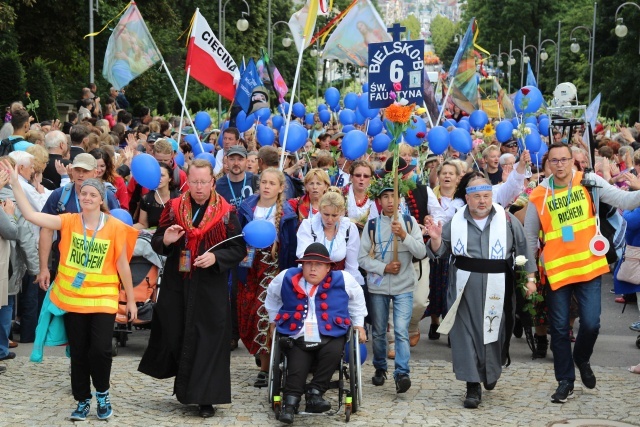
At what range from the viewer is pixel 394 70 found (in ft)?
33.9

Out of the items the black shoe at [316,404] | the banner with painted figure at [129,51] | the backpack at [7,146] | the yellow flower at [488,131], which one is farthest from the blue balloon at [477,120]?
the black shoe at [316,404]

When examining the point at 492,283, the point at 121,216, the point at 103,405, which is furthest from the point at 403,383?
the point at 121,216

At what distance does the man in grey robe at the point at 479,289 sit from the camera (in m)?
8.16

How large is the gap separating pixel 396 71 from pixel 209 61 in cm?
541

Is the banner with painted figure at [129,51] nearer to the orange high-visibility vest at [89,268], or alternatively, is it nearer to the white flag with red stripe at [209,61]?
the white flag with red stripe at [209,61]

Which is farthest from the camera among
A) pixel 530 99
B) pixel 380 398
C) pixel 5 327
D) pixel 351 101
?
pixel 351 101

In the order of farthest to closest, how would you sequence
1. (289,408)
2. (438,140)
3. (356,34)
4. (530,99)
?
(530,99) → (356,34) → (438,140) → (289,408)

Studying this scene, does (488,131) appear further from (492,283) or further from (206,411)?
(206,411)

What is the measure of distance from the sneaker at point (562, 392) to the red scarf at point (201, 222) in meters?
2.74

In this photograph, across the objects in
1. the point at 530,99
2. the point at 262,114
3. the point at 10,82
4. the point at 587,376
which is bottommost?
the point at 587,376

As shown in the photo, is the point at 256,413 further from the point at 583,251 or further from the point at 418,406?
the point at 583,251

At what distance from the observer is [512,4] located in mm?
80188

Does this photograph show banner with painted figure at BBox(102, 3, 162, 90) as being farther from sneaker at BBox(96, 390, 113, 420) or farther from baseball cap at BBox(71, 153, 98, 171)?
sneaker at BBox(96, 390, 113, 420)

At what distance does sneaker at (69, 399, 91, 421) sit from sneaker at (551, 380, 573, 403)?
3.40 metres
